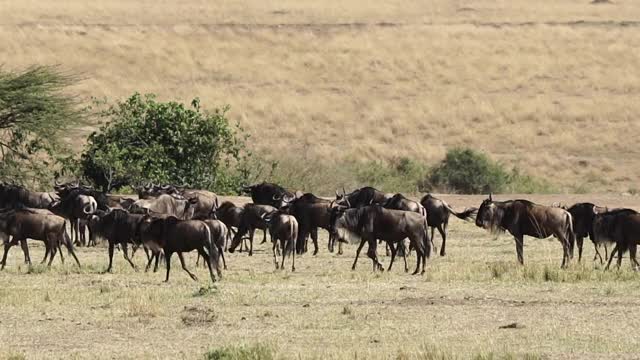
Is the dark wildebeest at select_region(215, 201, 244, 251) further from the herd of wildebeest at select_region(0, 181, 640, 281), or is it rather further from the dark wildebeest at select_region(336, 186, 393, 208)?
the dark wildebeest at select_region(336, 186, 393, 208)

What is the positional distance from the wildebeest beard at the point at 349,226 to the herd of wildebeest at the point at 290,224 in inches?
0.6

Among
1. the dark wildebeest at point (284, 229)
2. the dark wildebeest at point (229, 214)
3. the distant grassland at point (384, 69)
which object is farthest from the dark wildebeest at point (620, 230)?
the distant grassland at point (384, 69)

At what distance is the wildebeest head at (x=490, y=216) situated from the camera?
24.8 metres

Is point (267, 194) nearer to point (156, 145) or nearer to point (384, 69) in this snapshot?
point (156, 145)

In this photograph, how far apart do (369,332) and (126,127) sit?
22.2m

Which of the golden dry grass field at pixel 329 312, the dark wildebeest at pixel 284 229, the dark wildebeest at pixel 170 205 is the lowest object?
the golden dry grass field at pixel 329 312

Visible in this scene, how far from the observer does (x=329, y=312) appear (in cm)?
1811

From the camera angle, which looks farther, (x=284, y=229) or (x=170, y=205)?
(x=170, y=205)

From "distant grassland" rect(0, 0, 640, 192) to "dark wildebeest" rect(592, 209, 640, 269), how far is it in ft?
93.2

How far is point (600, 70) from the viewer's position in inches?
2926

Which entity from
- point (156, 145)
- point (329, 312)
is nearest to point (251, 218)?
point (329, 312)

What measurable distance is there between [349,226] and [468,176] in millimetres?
24067

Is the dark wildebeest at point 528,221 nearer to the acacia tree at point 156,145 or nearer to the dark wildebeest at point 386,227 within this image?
the dark wildebeest at point 386,227

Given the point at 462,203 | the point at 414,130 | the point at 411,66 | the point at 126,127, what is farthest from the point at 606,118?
the point at 126,127
